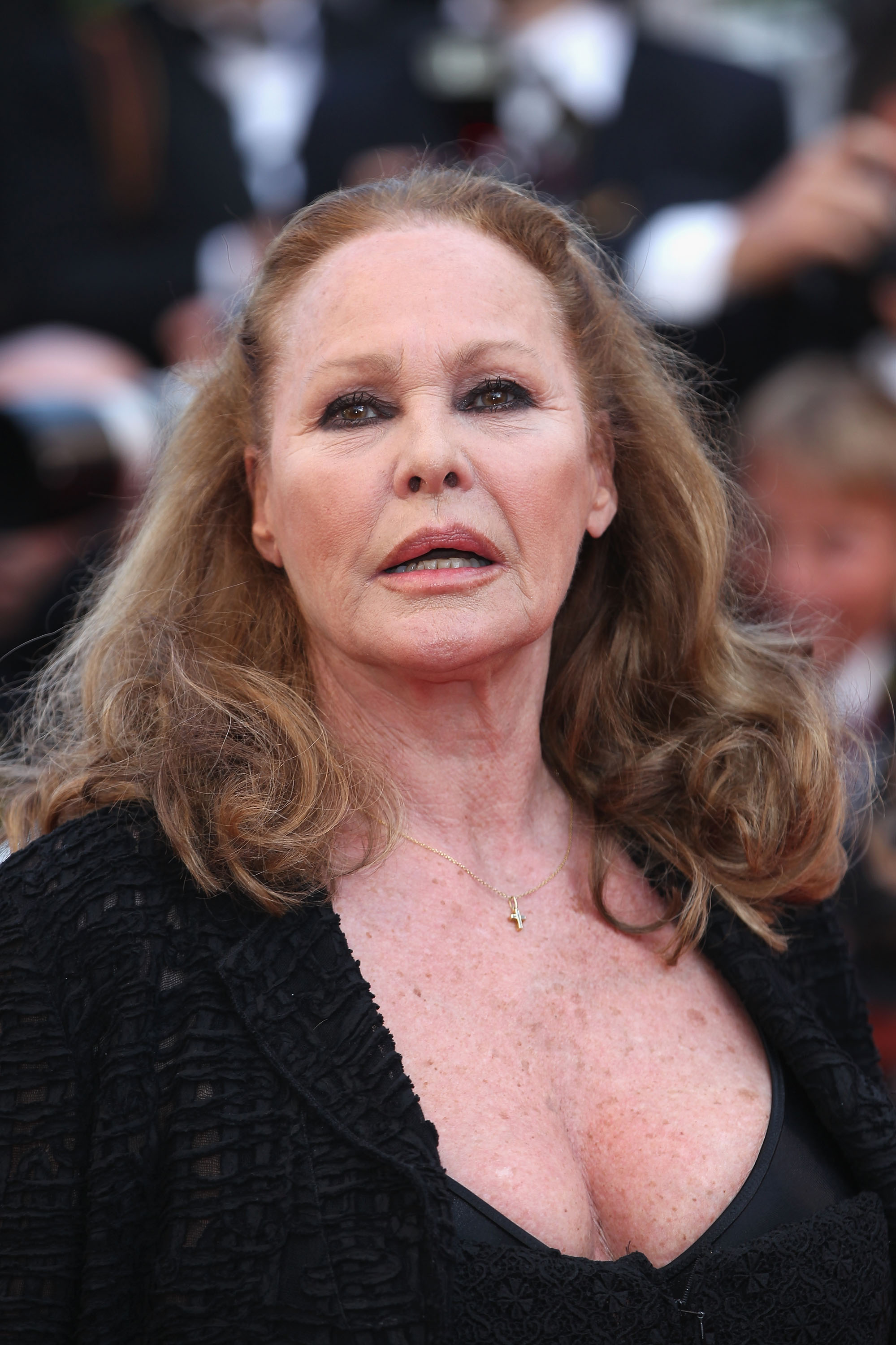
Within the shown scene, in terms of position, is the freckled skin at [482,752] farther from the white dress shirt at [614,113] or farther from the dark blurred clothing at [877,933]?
the white dress shirt at [614,113]

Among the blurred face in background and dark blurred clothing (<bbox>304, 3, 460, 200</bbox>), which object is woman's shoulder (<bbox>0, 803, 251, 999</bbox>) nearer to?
the blurred face in background

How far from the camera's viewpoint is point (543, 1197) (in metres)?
1.89

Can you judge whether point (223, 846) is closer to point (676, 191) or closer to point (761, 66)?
point (676, 191)

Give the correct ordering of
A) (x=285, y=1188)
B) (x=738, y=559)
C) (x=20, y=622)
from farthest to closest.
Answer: (x=20, y=622)
(x=738, y=559)
(x=285, y=1188)

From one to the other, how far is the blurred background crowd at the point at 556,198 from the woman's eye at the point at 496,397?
3.18 ft

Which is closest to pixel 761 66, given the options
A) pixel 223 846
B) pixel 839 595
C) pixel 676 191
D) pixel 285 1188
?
pixel 676 191

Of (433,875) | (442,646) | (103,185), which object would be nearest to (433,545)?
(442,646)

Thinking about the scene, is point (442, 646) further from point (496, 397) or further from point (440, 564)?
point (496, 397)

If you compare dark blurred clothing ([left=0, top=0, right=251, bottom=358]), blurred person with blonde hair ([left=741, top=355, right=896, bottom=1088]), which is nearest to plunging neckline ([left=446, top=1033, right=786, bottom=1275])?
blurred person with blonde hair ([left=741, top=355, right=896, bottom=1088])

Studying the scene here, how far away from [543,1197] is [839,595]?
237 cm

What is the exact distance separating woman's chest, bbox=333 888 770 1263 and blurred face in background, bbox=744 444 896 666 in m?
1.89

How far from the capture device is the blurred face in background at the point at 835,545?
3.91m

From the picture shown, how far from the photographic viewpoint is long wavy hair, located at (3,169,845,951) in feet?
6.81

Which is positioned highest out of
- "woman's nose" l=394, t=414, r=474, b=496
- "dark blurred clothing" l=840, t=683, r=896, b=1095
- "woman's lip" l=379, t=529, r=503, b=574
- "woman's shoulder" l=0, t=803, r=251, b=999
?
"woman's nose" l=394, t=414, r=474, b=496
